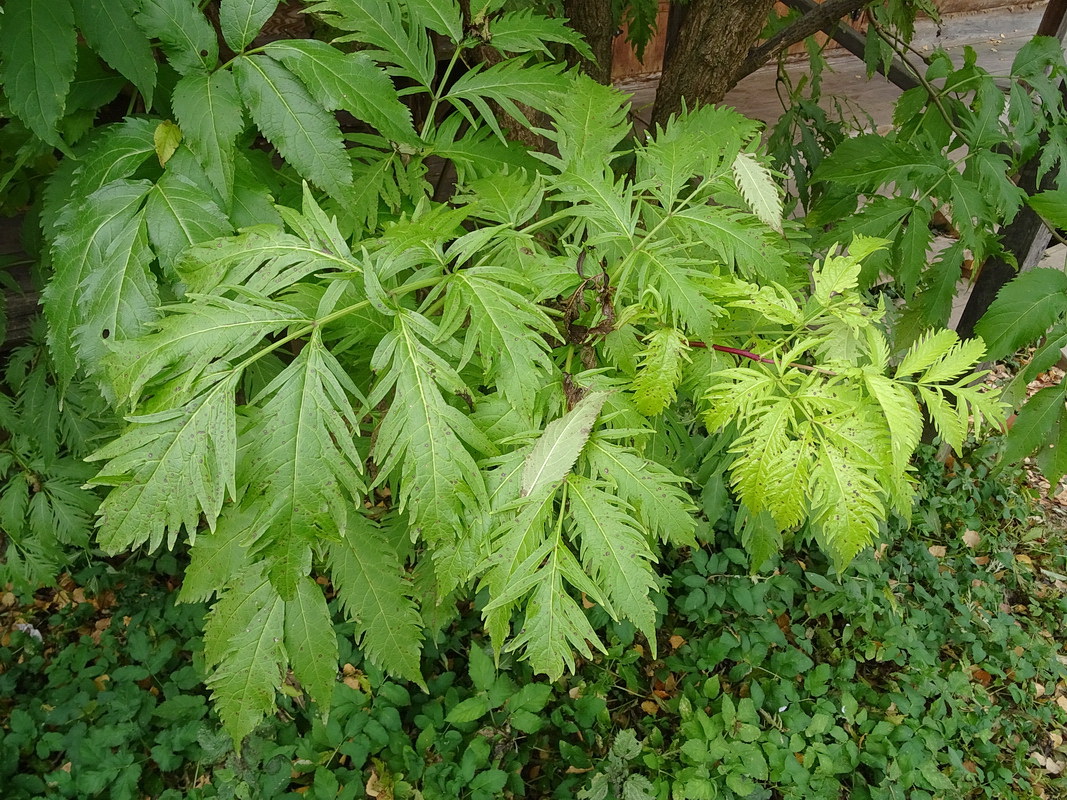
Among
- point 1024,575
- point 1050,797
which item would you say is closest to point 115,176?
point 1050,797

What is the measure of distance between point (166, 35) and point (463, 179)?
534mm

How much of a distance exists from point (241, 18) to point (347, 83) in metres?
0.19

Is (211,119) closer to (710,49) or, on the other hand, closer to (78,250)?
(78,250)

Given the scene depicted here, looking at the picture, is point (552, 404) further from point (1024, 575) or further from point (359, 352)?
point (1024, 575)

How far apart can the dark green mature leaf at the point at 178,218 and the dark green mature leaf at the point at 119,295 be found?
0.06 feet

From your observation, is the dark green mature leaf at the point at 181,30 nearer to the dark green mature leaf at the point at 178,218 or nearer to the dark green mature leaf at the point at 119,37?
the dark green mature leaf at the point at 119,37

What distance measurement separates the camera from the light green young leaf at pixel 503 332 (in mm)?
897

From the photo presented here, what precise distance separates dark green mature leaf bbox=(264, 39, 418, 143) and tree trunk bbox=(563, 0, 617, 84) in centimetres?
110

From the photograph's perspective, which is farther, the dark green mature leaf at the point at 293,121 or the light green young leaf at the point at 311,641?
the light green young leaf at the point at 311,641

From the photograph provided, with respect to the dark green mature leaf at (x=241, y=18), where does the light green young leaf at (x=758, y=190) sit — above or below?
below

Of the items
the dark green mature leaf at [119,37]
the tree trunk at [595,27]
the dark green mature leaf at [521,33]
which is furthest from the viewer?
the tree trunk at [595,27]

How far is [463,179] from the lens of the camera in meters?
1.37

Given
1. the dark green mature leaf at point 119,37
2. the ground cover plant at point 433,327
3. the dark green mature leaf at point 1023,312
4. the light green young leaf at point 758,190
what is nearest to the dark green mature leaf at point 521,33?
the ground cover plant at point 433,327

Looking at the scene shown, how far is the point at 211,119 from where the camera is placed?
3.34 feet
